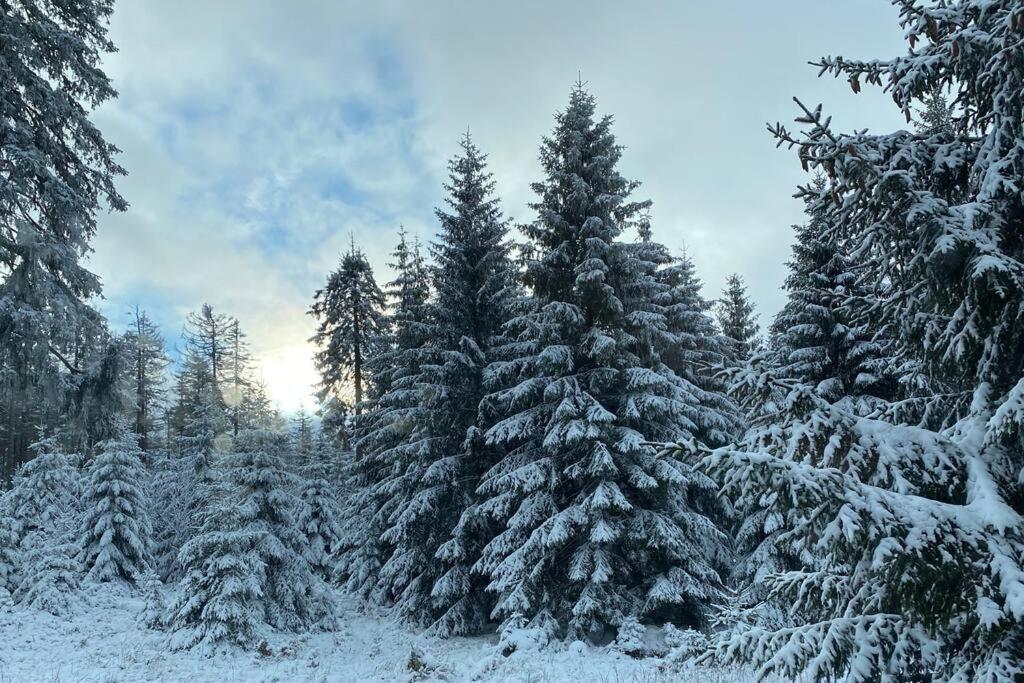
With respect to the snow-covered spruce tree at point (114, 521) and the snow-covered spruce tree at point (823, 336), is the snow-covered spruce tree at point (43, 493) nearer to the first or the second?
the snow-covered spruce tree at point (114, 521)

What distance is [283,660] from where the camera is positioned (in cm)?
1275

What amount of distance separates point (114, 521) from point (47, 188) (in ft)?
40.3

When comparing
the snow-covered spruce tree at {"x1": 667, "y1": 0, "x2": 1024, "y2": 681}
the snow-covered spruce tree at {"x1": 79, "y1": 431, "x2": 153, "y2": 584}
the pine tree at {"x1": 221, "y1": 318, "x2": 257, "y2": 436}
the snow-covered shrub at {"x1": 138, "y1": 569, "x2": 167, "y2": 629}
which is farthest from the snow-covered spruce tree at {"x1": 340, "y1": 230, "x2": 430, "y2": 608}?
the pine tree at {"x1": 221, "y1": 318, "x2": 257, "y2": 436}

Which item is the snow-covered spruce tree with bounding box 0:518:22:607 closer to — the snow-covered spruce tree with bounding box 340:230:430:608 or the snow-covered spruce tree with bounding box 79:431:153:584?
the snow-covered spruce tree with bounding box 79:431:153:584

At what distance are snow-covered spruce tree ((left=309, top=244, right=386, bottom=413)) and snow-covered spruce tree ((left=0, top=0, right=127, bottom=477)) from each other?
17.2m

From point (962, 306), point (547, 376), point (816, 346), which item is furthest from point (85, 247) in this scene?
point (816, 346)

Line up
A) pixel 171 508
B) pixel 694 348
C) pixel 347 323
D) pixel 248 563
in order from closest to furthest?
pixel 248 563 → pixel 694 348 → pixel 171 508 → pixel 347 323

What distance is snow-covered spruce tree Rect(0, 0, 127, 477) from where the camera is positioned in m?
11.5

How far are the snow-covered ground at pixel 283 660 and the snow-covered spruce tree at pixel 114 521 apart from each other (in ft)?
12.6

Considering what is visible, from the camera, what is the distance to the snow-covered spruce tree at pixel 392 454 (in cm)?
1739

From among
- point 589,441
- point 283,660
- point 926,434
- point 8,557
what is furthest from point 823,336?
point 8,557

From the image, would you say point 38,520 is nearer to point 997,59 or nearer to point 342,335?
point 342,335

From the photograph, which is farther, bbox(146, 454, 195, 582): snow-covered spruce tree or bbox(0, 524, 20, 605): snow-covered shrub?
bbox(146, 454, 195, 582): snow-covered spruce tree

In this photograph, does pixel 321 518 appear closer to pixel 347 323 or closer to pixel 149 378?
pixel 347 323
